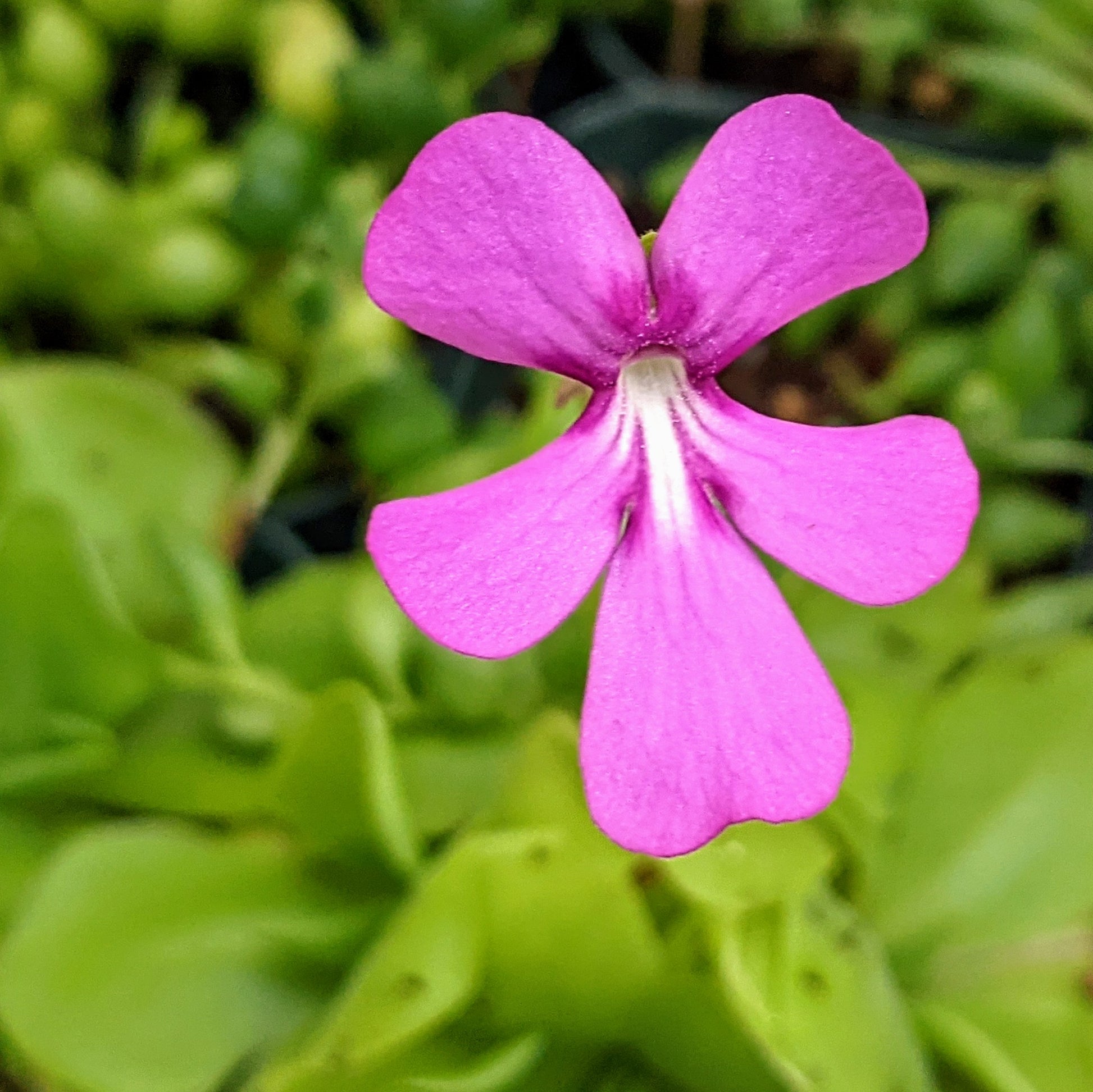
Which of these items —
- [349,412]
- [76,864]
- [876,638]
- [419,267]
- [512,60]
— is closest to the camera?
[419,267]

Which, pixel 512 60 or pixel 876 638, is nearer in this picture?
pixel 876 638

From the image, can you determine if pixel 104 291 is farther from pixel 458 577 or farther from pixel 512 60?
pixel 458 577

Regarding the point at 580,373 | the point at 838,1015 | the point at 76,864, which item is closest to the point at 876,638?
the point at 838,1015

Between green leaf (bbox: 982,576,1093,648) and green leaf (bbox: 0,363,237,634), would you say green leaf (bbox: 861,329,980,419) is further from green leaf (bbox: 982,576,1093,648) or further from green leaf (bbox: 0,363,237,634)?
green leaf (bbox: 0,363,237,634)

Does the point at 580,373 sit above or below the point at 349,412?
above

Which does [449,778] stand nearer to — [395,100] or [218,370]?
[218,370]

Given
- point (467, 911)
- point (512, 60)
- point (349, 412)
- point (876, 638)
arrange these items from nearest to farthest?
point (467, 911)
point (876, 638)
point (349, 412)
point (512, 60)

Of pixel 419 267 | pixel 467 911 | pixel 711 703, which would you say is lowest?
pixel 467 911
